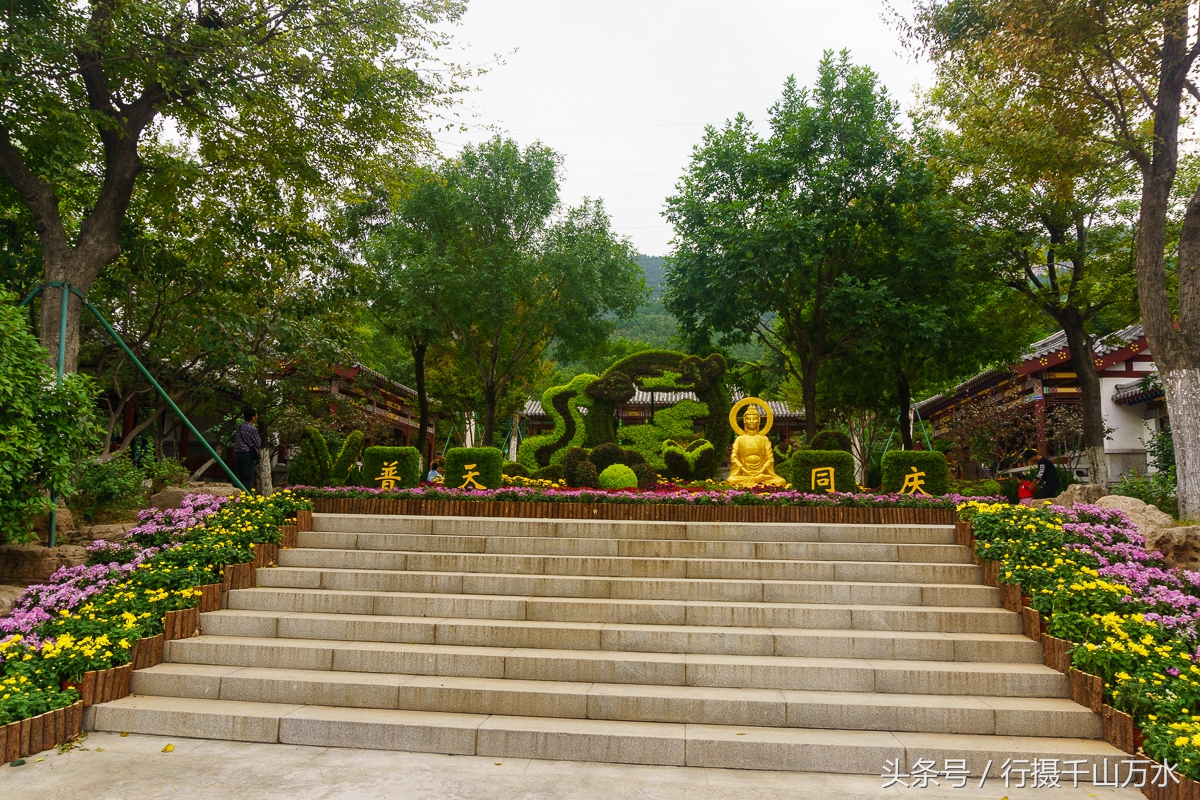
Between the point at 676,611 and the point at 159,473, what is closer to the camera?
the point at 676,611

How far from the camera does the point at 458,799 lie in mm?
3975

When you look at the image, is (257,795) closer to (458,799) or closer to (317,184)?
(458,799)

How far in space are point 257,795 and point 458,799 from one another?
117 cm

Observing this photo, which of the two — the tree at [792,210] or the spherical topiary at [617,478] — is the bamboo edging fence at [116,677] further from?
the tree at [792,210]

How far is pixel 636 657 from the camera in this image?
559 centimetres

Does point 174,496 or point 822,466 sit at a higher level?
point 822,466

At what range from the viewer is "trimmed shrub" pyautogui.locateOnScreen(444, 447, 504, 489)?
10828 millimetres

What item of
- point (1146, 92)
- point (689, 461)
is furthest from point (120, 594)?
point (1146, 92)

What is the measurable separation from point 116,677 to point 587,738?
3627 millimetres

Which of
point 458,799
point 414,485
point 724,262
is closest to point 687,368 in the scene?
point 724,262

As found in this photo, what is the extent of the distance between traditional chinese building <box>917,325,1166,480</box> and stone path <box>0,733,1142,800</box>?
48.3ft

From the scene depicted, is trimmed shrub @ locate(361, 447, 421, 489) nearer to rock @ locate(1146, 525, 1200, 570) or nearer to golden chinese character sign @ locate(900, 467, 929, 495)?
golden chinese character sign @ locate(900, 467, 929, 495)

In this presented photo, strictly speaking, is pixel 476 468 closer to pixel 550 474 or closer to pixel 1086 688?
pixel 550 474

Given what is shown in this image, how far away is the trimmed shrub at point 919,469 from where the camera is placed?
33.5 feet
